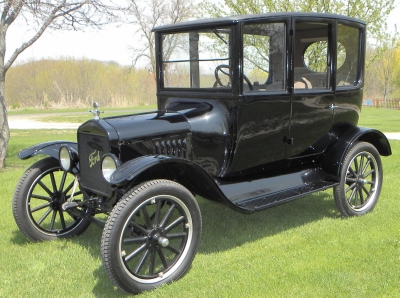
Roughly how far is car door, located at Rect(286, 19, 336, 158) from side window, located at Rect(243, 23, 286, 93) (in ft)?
0.51

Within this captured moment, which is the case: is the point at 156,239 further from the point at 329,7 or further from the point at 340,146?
the point at 329,7

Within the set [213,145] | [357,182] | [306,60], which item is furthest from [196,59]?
[357,182]

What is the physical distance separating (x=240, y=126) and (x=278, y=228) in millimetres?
1193

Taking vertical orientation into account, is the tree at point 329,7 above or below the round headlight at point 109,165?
above

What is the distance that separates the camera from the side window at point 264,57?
400 centimetres

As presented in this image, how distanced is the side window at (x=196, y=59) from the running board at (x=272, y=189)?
0.91m

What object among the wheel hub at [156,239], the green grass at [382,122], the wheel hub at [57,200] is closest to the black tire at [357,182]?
the wheel hub at [156,239]

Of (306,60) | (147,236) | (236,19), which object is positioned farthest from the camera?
(306,60)

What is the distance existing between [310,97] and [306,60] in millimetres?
693

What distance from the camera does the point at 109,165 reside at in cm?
332

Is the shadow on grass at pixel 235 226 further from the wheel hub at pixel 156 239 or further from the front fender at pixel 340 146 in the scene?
the front fender at pixel 340 146

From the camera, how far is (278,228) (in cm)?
443

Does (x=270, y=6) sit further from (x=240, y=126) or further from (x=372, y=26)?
(x=240, y=126)

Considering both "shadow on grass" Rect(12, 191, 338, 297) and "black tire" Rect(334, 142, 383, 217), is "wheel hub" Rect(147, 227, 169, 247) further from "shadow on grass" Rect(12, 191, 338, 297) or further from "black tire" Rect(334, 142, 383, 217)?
"black tire" Rect(334, 142, 383, 217)
